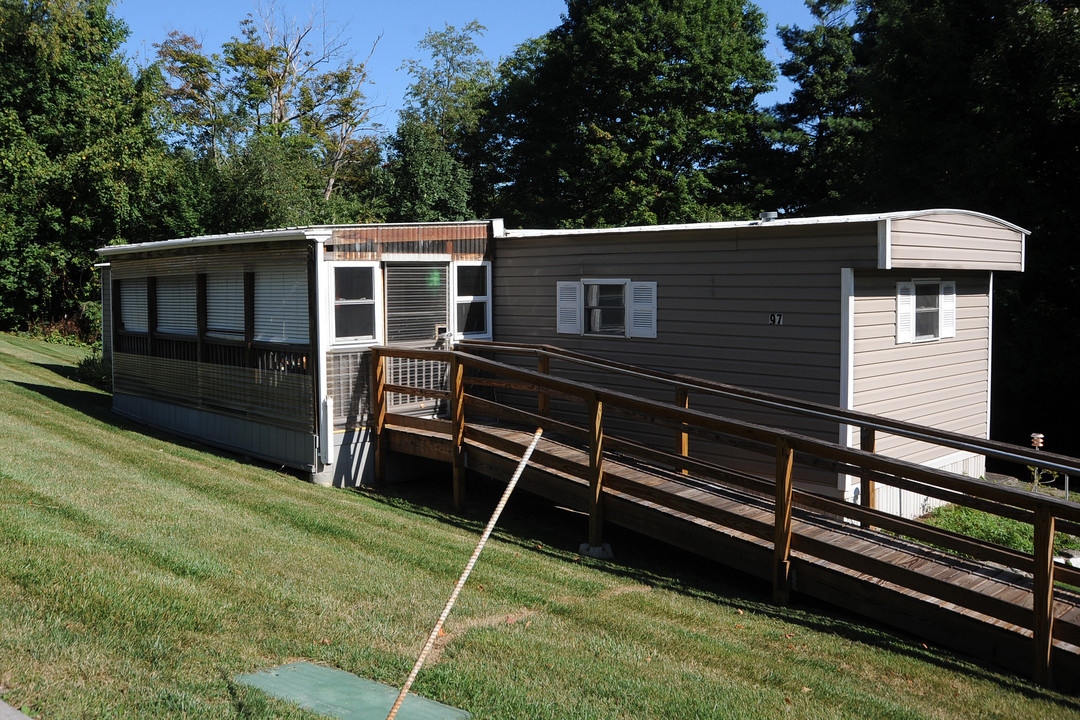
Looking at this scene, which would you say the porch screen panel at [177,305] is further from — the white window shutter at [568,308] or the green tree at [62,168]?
the green tree at [62,168]

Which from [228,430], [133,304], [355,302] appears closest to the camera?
[355,302]

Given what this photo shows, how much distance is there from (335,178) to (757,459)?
31.8 m

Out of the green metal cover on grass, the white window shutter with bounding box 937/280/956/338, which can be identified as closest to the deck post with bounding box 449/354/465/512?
the green metal cover on grass

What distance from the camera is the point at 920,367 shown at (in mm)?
10188

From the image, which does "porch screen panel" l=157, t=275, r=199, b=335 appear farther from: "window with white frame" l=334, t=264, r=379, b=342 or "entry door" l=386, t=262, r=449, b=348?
"entry door" l=386, t=262, r=449, b=348

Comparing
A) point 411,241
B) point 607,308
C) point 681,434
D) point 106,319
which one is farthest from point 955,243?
point 106,319

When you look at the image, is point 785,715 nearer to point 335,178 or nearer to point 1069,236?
point 1069,236

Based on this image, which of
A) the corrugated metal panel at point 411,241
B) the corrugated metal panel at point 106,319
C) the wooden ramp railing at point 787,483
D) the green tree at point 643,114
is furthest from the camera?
the green tree at point 643,114

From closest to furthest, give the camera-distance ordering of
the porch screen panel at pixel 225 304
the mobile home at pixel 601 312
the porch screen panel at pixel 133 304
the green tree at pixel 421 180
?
the mobile home at pixel 601 312 → the porch screen panel at pixel 225 304 → the porch screen panel at pixel 133 304 → the green tree at pixel 421 180

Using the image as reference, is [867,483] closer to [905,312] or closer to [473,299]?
[905,312]

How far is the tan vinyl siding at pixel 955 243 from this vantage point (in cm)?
880

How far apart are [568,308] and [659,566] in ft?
14.0

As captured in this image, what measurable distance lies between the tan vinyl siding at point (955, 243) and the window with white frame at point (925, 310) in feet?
1.28

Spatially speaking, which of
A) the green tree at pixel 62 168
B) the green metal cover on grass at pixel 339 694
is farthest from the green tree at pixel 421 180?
the green metal cover on grass at pixel 339 694
